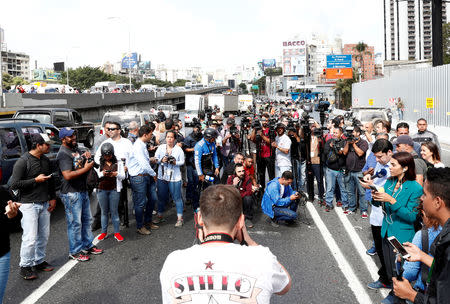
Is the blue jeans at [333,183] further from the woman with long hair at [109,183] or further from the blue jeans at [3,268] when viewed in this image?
the blue jeans at [3,268]

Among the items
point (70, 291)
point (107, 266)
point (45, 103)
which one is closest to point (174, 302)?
point (70, 291)

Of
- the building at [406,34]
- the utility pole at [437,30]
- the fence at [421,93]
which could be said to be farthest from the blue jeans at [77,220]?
the building at [406,34]

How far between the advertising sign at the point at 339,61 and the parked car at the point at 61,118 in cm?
5062

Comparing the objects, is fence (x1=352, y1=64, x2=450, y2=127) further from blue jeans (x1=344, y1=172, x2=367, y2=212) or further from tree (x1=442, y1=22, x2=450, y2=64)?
tree (x1=442, y1=22, x2=450, y2=64)

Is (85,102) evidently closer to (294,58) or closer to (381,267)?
(381,267)

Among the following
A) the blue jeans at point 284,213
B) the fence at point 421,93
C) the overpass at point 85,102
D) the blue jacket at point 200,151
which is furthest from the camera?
the fence at point 421,93

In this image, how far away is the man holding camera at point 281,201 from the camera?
726 cm

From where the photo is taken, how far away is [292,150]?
30.5ft

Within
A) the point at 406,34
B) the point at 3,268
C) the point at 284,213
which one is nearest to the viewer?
the point at 3,268

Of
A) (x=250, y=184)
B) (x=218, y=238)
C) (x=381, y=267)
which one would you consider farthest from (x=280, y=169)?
(x=218, y=238)

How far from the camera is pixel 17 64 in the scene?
538 feet

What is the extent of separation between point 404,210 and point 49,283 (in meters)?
4.22

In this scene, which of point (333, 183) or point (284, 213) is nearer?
point (284, 213)

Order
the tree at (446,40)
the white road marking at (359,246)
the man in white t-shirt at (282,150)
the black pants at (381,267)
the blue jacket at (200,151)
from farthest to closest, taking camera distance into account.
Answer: the tree at (446,40)
the man in white t-shirt at (282,150)
the blue jacket at (200,151)
the white road marking at (359,246)
the black pants at (381,267)
